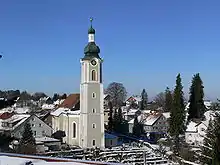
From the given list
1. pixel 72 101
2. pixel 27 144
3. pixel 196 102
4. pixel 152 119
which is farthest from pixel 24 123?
pixel 152 119

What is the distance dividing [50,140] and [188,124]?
16398 millimetres

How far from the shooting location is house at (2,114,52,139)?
41250 mm

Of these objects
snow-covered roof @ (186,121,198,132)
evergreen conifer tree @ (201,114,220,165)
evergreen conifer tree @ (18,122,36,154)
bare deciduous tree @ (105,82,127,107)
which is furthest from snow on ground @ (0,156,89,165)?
bare deciduous tree @ (105,82,127,107)

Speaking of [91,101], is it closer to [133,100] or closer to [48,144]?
[48,144]

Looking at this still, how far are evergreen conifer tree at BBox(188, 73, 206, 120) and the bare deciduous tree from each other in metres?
30.8

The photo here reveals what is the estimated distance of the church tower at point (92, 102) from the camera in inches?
1513

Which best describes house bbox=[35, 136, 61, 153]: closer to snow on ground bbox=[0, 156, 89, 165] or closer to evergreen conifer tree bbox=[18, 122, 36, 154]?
evergreen conifer tree bbox=[18, 122, 36, 154]

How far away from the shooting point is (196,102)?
48.4 meters

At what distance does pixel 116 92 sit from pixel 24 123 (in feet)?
139

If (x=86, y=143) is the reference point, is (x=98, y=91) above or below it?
above

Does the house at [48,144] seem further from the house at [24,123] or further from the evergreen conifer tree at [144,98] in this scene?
the evergreen conifer tree at [144,98]

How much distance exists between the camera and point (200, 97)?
4847cm

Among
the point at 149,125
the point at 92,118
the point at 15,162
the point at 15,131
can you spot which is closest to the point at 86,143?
the point at 92,118

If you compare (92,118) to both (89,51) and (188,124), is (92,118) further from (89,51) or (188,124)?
(188,124)
